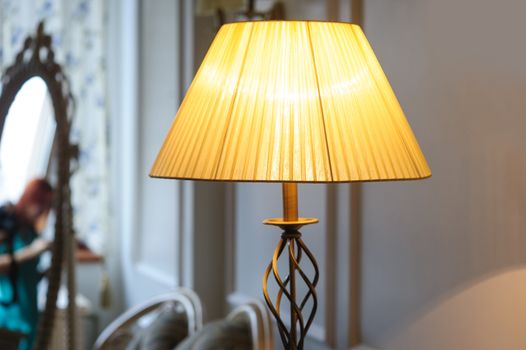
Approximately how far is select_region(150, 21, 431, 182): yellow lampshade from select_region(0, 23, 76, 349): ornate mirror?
4.57 ft

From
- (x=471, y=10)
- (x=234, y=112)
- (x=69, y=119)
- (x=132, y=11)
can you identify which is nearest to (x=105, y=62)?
(x=132, y=11)

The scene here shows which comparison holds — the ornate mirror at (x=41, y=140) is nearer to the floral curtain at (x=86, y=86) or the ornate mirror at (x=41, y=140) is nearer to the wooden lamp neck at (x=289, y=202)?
the floral curtain at (x=86, y=86)

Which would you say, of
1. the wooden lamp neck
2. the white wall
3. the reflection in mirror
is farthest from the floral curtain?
the wooden lamp neck

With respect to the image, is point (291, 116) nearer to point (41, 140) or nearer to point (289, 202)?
point (289, 202)

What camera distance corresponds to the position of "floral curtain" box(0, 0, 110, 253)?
3002 mm

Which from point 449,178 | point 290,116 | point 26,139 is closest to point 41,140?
point 26,139

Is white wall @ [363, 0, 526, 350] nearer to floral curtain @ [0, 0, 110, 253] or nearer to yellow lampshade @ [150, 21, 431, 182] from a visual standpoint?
yellow lampshade @ [150, 21, 431, 182]

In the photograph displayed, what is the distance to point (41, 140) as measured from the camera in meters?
2.47

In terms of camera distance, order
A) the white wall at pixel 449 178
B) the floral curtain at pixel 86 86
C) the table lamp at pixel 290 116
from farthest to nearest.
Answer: the floral curtain at pixel 86 86 < the white wall at pixel 449 178 < the table lamp at pixel 290 116

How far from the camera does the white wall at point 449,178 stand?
1338 millimetres

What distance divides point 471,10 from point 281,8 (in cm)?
71

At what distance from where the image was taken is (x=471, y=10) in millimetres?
1420

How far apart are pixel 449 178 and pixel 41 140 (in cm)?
138

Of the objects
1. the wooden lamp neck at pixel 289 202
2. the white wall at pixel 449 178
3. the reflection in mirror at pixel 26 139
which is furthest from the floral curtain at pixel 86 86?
the wooden lamp neck at pixel 289 202
